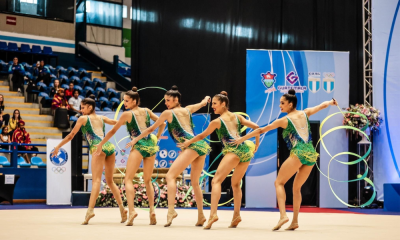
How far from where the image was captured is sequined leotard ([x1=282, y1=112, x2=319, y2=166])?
595 centimetres

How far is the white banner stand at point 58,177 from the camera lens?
38.4 ft

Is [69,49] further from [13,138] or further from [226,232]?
[226,232]

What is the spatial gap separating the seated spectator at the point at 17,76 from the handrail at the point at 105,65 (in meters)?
4.17

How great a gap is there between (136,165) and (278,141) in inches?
257

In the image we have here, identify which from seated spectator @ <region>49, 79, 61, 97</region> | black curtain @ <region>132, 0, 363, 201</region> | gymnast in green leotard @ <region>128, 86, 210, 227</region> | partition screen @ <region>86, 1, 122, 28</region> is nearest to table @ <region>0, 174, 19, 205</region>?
black curtain @ <region>132, 0, 363, 201</region>

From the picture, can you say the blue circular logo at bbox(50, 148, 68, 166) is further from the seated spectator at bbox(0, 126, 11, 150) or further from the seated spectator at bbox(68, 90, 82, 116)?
the seated spectator at bbox(68, 90, 82, 116)

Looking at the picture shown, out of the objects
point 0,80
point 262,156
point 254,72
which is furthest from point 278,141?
point 0,80

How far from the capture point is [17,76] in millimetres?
16859

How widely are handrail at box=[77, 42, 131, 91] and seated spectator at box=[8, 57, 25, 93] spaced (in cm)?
417

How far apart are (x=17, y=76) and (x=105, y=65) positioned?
4.58m

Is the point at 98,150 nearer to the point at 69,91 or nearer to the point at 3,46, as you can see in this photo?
the point at 69,91

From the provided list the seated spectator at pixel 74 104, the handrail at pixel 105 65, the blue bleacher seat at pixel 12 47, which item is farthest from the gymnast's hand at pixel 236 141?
the blue bleacher seat at pixel 12 47

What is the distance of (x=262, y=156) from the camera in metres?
11.8

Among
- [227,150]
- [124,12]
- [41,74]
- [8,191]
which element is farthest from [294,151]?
[124,12]
